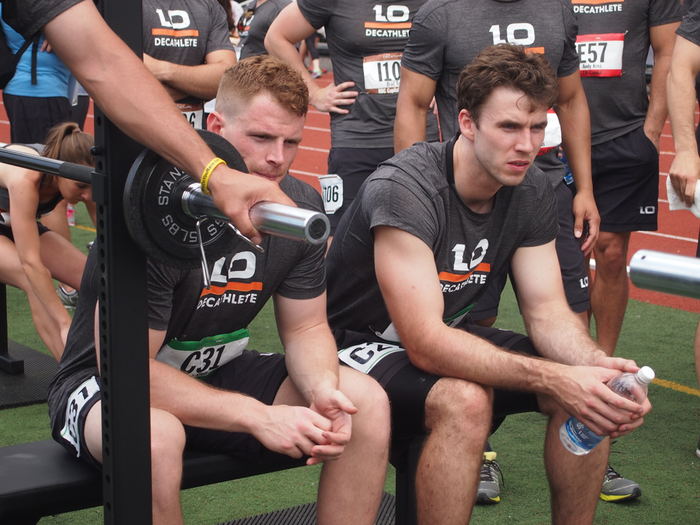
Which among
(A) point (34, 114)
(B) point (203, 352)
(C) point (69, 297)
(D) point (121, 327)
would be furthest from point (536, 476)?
(A) point (34, 114)

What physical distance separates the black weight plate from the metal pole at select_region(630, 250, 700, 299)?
0.68m

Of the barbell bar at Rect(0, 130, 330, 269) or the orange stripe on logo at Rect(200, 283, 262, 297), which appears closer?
the barbell bar at Rect(0, 130, 330, 269)

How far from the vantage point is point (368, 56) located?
3975mm

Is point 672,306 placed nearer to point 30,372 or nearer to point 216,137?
point 30,372

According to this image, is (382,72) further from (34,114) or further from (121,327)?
(121,327)

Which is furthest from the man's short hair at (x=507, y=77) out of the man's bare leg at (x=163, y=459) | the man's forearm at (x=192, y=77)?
the man's forearm at (x=192, y=77)

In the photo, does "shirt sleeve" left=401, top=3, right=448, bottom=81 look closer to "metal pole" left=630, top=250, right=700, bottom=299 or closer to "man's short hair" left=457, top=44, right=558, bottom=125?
"man's short hair" left=457, top=44, right=558, bottom=125

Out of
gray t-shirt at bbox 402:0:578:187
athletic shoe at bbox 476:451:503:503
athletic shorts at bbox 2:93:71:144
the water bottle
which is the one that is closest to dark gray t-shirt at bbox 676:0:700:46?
gray t-shirt at bbox 402:0:578:187

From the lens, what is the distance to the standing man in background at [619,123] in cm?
396

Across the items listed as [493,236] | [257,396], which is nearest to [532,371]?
[493,236]

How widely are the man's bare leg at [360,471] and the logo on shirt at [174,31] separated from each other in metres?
2.57

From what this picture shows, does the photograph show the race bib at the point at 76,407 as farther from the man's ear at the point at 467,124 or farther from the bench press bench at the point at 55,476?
the man's ear at the point at 467,124

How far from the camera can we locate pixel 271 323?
4934mm

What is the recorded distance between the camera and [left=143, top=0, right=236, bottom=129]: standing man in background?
411cm
